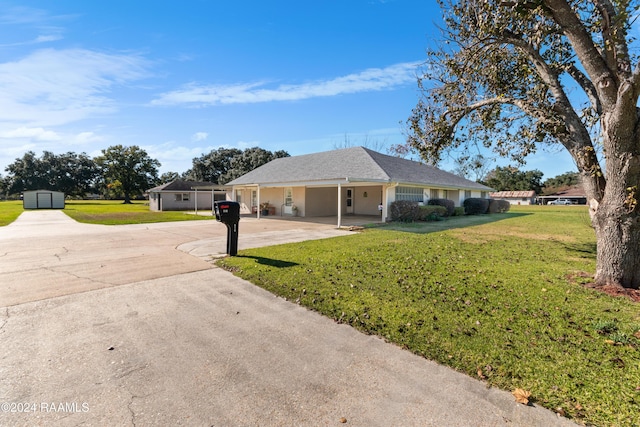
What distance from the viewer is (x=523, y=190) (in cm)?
7769

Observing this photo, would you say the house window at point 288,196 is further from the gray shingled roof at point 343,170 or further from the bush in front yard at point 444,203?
the bush in front yard at point 444,203

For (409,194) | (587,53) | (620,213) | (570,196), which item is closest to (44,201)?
(409,194)

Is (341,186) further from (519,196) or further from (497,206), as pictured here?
(519,196)

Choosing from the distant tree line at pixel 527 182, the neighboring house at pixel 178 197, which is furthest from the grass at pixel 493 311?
the distant tree line at pixel 527 182

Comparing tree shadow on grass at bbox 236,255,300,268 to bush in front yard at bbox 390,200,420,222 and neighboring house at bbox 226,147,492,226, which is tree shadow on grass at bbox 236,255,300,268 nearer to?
neighboring house at bbox 226,147,492,226

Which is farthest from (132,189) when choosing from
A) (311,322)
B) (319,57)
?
(311,322)

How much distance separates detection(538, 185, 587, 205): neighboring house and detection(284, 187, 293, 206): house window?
73792 mm

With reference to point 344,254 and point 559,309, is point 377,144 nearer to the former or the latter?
point 344,254

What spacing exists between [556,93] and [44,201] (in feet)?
164

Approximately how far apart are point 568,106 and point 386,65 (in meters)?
6.47

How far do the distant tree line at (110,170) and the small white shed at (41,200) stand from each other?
15114mm

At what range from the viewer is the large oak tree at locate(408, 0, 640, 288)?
16.8ft

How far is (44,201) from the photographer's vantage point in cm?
3750

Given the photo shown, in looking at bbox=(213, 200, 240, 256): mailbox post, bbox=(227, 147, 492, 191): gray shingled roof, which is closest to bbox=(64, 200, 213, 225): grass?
bbox=(227, 147, 492, 191): gray shingled roof
